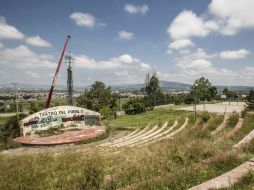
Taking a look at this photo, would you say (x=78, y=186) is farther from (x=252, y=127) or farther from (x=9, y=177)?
(x=252, y=127)

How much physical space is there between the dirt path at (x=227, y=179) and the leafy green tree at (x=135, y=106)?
190ft

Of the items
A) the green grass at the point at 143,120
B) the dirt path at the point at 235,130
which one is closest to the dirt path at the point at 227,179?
the dirt path at the point at 235,130

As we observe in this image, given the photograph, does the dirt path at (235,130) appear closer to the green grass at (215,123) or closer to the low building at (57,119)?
the green grass at (215,123)

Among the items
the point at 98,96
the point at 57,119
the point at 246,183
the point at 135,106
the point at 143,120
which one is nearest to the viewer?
the point at 246,183

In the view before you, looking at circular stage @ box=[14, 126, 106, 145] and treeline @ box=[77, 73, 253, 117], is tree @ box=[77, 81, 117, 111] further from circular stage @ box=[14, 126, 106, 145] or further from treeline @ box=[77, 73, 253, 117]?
circular stage @ box=[14, 126, 106, 145]

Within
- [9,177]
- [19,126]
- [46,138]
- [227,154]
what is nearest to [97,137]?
[46,138]

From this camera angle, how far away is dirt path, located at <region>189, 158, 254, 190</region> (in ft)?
24.8

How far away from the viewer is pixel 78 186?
29.8ft

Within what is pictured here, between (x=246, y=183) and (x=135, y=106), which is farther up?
(x=246, y=183)

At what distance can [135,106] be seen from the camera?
6744 centimetres

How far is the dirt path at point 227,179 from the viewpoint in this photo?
298 inches

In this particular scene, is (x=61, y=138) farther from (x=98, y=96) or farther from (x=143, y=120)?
(x=98, y=96)

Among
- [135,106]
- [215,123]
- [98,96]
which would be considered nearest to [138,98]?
[135,106]

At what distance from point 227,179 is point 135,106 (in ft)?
195
